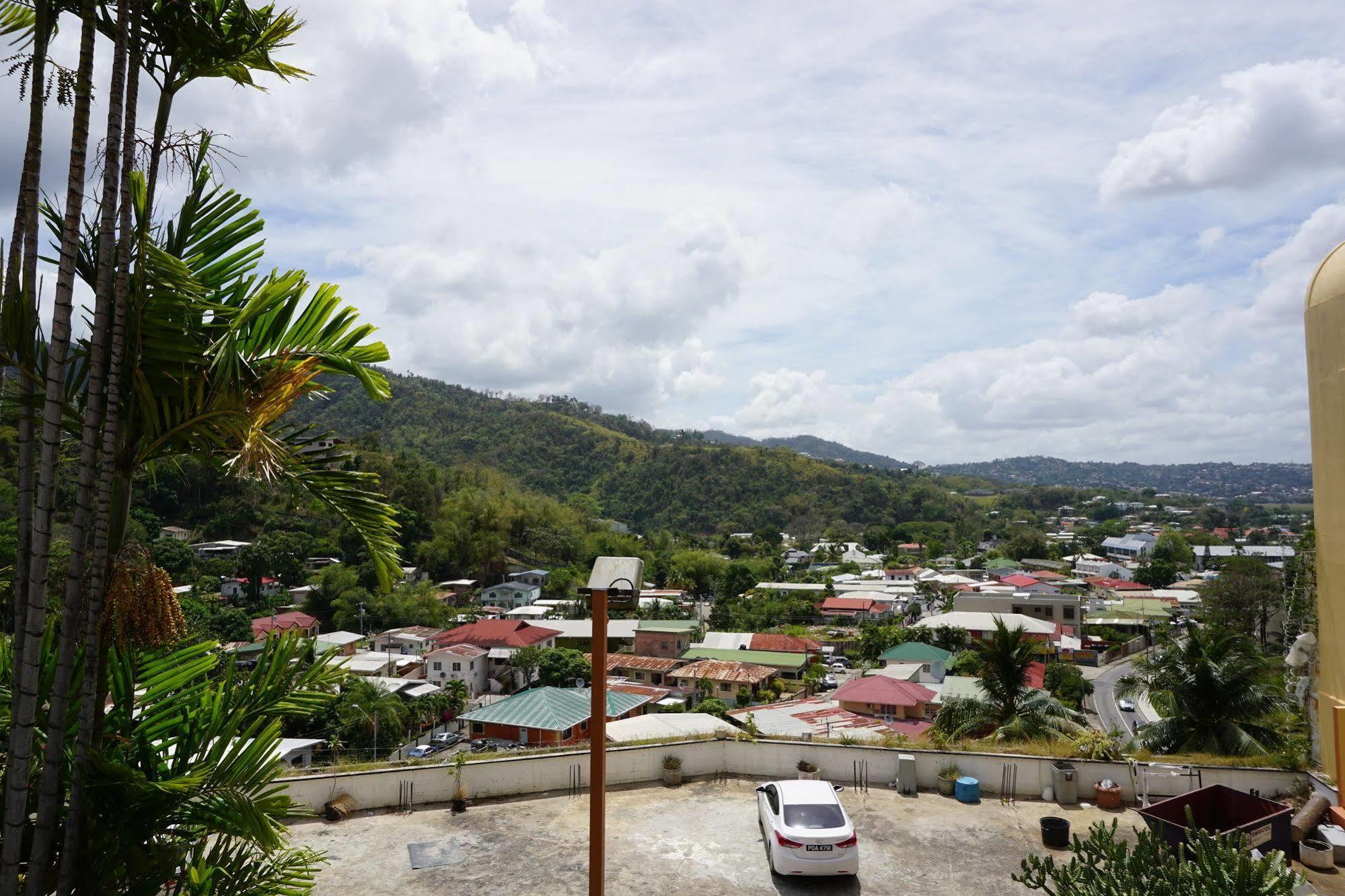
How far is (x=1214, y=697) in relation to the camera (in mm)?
12422

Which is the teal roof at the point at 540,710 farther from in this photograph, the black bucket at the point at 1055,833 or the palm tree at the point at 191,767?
the palm tree at the point at 191,767

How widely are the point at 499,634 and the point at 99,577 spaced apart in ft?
131

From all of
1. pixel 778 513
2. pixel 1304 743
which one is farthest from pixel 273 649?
pixel 778 513

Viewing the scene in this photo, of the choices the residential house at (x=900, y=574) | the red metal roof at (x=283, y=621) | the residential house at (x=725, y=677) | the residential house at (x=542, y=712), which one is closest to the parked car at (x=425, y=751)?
the residential house at (x=542, y=712)

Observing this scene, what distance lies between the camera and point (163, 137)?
2887 mm

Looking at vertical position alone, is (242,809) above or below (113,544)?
below

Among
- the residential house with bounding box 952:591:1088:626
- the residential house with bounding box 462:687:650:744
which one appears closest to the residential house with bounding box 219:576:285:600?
the residential house with bounding box 462:687:650:744

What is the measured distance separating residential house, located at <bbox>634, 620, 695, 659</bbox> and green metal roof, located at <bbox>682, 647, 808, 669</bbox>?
128 inches

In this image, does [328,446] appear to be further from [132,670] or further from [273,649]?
[132,670]

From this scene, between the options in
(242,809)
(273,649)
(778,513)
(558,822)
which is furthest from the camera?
(778,513)

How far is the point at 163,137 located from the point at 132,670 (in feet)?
6.02

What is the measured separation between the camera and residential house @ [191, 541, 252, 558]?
5500 centimetres

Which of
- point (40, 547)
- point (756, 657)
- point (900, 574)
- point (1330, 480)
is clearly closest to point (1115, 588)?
point (900, 574)

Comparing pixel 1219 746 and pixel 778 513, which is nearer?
pixel 1219 746
